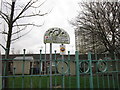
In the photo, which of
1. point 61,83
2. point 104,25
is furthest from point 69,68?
point 104,25

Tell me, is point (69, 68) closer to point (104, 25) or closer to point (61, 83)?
point (61, 83)

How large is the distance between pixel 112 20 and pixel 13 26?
6056 millimetres

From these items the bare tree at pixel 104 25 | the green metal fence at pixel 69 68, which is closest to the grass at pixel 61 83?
the green metal fence at pixel 69 68

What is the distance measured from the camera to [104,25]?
7.77 metres

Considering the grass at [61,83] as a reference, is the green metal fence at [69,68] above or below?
above

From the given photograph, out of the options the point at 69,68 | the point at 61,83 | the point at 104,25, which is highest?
the point at 104,25

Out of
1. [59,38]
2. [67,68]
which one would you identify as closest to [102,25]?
[59,38]

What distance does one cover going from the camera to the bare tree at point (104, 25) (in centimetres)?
755

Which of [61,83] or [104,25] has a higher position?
[104,25]

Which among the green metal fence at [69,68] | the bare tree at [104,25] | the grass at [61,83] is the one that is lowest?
the grass at [61,83]

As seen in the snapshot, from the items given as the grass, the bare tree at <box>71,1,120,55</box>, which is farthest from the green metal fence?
the bare tree at <box>71,1,120,55</box>

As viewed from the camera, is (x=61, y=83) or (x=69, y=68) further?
Answer: (x=61, y=83)

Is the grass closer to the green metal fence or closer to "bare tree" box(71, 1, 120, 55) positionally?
the green metal fence

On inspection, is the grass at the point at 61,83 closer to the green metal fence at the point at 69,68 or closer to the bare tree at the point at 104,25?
the green metal fence at the point at 69,68
